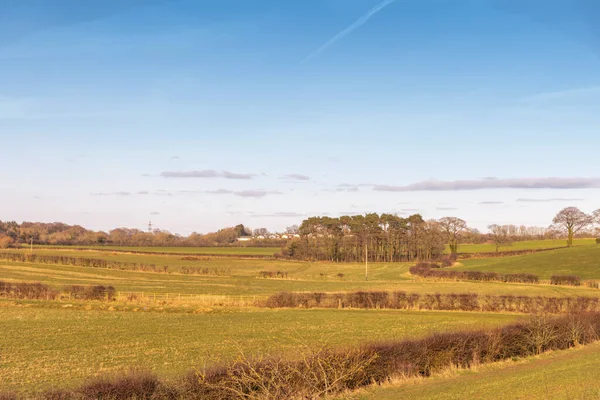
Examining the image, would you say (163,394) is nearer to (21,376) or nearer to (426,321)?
(21,376)

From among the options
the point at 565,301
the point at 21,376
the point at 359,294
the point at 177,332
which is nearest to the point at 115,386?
the point at 21,376

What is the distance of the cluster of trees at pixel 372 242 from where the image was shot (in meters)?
148

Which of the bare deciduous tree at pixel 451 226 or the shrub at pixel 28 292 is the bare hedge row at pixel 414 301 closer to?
the shrub at pixel 28 292

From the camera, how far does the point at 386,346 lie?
837 inches

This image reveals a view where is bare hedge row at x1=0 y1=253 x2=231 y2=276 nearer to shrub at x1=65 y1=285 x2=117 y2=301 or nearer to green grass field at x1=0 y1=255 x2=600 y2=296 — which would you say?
green grass field at x1=0 y1=255 x2=600 y2=296

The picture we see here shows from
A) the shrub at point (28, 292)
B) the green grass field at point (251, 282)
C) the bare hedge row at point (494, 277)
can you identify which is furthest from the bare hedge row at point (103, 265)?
the shrub at point (28, 292)

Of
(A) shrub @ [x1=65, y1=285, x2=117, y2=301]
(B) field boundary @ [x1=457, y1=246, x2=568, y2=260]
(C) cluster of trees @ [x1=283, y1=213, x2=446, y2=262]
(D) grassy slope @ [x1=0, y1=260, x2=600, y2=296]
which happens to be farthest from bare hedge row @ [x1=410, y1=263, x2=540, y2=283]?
(A) shrub @ [x1=65, y1=285, x2=117, y2=301]

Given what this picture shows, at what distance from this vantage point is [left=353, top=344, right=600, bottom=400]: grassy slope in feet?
53.2

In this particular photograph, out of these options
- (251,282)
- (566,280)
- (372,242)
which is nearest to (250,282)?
(251,282)

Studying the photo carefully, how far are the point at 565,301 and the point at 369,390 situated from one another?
39203mm

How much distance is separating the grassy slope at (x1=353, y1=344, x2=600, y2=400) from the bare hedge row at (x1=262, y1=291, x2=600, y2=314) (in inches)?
1171

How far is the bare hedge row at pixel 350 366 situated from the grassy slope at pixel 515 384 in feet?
3.75

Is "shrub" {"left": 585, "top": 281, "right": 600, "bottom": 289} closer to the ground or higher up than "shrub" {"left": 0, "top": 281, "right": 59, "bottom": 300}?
closer to the ground

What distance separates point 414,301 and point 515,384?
1485 inches
